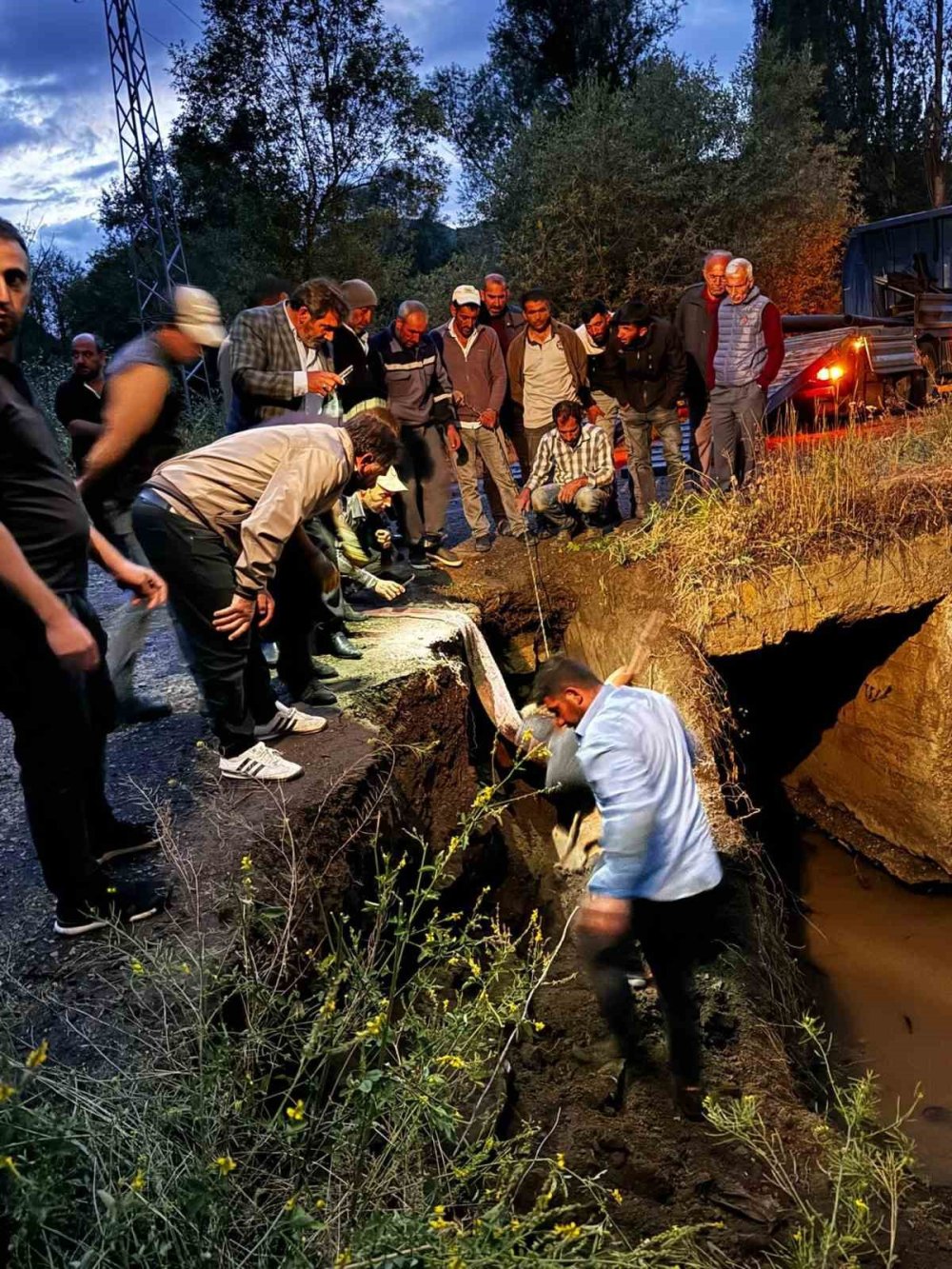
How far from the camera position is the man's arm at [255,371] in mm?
5125

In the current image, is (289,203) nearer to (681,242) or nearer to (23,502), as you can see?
(681,242)

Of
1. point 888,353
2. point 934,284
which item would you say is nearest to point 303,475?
point 888,353

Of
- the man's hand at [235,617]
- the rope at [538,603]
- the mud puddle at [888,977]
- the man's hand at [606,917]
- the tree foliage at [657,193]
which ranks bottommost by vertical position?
the mud puddle at [888,977]

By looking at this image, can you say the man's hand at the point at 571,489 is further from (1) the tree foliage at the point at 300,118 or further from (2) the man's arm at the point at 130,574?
(1) the tree foliage at the point at 300,118

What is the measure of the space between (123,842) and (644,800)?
181 cm

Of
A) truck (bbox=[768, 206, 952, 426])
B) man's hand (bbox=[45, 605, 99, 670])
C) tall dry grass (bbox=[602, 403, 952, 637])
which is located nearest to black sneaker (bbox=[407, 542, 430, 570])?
tall dry grass (bbox=[602, 403, 952, 637])

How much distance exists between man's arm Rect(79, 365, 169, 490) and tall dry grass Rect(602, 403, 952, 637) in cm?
329

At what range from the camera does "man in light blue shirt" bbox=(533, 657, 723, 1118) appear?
3.32 metres

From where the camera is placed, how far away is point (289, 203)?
16031 millimetres

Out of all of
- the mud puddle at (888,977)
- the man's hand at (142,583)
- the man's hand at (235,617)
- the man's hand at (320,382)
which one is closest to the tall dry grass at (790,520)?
the mud puddle at (888,977)

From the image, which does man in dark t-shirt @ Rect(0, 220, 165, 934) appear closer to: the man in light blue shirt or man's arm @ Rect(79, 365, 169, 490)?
man's arm @ Rect(79, 365, 169, 490)

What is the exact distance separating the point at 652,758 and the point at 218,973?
1.54 meters

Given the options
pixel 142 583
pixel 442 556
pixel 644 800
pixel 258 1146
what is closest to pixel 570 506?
pixel 442 556

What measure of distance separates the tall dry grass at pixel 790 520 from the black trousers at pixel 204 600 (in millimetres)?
3147
